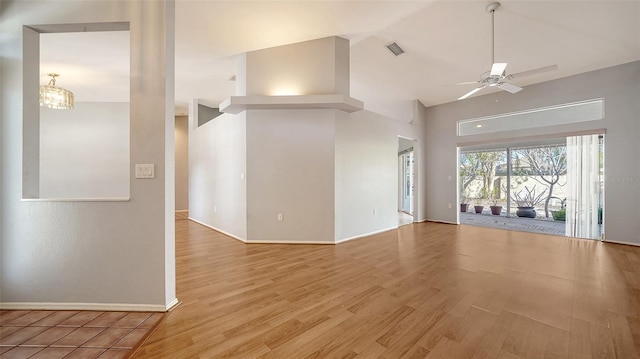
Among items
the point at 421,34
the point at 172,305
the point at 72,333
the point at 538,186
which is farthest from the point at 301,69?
the point at 538,186

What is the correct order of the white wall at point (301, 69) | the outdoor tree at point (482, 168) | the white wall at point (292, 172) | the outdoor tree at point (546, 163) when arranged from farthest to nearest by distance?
1. the outdoor tree at point (482, 168)
2. the outdoor tree at point (546, 163)
3. the white wall at point (292, 172)
4. the white wall at point (301, 69)

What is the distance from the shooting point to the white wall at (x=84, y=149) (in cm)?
684

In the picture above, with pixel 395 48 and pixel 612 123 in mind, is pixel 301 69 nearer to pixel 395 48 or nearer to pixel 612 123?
pixel 395 48

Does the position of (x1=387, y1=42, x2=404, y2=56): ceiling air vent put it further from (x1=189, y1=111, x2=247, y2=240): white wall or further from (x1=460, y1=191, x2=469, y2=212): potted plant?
(x1=460, y1=191, x2=469, y2=212): potted plant

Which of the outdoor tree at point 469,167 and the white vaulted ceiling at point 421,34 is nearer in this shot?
the white vaulted ceiling at point 421,34

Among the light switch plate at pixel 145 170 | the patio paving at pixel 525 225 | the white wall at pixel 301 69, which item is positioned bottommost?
the patio paving at pixel 525 225

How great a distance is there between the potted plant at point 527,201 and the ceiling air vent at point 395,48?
708cm

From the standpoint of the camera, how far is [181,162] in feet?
27.5

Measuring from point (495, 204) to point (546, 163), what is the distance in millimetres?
→ 1967

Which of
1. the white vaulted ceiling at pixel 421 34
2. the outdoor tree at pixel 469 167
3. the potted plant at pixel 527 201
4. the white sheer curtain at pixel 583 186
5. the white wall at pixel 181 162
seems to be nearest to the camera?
the white vaulted ceiling at pixel 421 34

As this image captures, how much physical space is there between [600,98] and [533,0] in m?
3.06

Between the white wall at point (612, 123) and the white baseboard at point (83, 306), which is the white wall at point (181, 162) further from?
the white wall at point (612, 123)

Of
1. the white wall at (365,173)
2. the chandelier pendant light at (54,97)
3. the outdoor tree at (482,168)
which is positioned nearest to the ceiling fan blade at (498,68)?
the white wall at (365,173)

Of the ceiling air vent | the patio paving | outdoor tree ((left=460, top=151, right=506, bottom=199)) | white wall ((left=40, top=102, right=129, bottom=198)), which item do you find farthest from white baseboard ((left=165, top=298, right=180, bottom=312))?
outdoor tree ((left=460, top=151, right=506, bottom=199))
